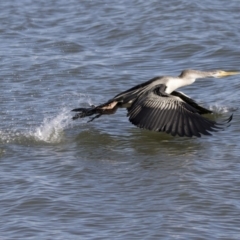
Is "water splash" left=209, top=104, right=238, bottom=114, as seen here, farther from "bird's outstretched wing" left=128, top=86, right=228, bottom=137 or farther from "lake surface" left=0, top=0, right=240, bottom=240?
"bird's outstretched wing" left=128, top=86, right=228, bottom=137

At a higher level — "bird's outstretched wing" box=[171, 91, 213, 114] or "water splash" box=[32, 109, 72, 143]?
"bird's outstretched wing" box=[171, 91, 213, 114]

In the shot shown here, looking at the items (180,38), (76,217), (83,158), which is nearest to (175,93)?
(83,158)

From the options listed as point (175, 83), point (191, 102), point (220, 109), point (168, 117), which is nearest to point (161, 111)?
point (168, 117)

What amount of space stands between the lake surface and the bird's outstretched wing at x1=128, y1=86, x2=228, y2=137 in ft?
0.99

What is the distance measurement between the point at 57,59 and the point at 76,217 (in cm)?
683

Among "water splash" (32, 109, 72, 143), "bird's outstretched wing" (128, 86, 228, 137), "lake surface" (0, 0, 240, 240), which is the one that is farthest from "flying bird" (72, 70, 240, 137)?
"water splash" (32, 109, 72, 143)

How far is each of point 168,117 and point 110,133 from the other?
1204 millimetres

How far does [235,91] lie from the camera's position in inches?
448

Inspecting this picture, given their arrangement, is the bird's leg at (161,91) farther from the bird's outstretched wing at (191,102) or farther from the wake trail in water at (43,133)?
the wake trail in water at (43,133)

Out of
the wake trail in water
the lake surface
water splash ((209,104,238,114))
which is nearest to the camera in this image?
the lake surface

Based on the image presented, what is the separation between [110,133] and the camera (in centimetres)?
995

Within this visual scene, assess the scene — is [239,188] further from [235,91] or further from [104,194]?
[235,91]

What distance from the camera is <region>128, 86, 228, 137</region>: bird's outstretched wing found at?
29.1 feet

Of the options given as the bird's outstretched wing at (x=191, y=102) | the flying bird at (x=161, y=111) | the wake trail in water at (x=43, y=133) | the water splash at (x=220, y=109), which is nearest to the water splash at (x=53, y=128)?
the wake trail in water at (x=43, y=133)
